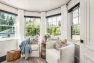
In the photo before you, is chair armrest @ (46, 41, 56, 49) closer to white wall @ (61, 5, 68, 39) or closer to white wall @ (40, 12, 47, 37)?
white wall @ (61, 5, 68, 39)

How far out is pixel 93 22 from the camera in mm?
1537

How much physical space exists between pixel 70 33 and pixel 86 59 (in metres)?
2.20

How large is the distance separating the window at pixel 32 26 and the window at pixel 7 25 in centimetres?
78

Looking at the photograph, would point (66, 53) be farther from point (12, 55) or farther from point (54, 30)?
point (54, 30)

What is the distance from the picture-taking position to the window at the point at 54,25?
486 cm

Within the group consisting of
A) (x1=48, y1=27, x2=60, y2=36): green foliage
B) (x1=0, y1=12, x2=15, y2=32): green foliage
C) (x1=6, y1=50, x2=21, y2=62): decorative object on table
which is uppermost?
(x1=0, y1=12, x2=15, y2=32): green foliage

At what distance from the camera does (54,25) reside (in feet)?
16.8

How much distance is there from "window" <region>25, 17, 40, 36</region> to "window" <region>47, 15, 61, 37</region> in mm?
666

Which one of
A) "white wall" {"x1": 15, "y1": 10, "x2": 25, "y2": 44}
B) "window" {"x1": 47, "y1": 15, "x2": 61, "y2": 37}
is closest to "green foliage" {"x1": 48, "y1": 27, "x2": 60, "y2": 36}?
"window" {"x1": 47, "y1": 15, "x2": 61, "y2": 37}

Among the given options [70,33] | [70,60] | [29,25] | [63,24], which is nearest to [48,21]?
[29,25]

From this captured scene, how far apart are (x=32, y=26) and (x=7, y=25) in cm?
142

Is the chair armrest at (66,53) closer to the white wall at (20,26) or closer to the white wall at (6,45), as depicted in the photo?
the white wall at (6,45)

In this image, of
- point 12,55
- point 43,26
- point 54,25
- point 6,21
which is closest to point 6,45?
point 12,55

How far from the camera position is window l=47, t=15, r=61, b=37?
4855 mm
